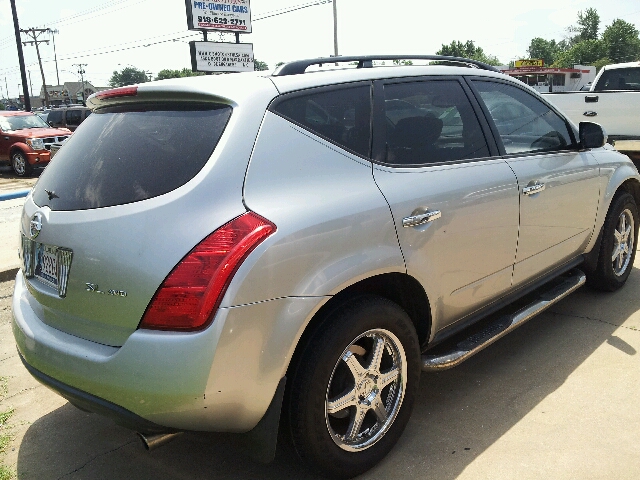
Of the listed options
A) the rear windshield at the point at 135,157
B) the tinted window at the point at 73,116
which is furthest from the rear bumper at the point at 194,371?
the tinted window at the point at 73,116

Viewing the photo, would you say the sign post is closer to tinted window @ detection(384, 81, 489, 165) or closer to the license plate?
tinted window @ detection(384, 81, 489, 165)

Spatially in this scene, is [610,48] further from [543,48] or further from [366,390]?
[366,390]

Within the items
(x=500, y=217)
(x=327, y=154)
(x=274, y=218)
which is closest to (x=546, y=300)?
(x=500, y=217)

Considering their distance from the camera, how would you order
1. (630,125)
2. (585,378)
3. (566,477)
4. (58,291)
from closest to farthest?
(58,291)
(566,477)
(585,378)
(630,125)

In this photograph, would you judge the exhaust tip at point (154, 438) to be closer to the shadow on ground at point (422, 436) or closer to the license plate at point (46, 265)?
the shadow on ground at point (422, 436)

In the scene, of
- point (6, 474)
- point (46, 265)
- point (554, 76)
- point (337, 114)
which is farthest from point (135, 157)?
point (554, 76)

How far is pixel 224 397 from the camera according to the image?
6.81 feet

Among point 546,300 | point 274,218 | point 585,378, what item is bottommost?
point 585,378

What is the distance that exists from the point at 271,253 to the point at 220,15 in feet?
68.0

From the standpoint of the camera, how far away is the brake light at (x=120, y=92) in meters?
2.60

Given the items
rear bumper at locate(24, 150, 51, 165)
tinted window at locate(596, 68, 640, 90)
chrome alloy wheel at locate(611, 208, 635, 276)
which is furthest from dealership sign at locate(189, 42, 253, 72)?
chrome alloy wheel at locate(611, 208, 635, 276)

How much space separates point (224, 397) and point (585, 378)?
2362mm

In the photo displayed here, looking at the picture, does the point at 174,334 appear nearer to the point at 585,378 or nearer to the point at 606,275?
the point at 585,378

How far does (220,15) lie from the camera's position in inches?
825
